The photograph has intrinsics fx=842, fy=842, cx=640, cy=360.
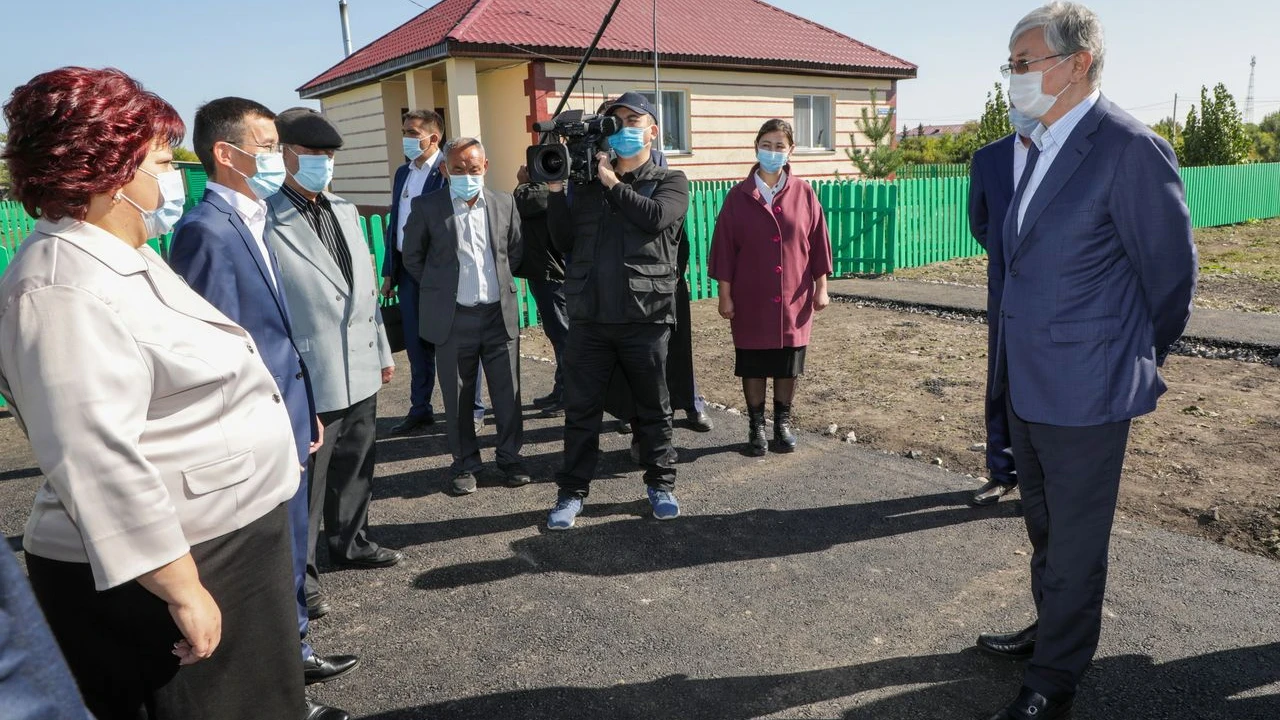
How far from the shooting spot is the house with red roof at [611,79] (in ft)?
44.1

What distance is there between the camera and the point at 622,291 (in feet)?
13.9

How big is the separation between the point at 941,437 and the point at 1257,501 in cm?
174

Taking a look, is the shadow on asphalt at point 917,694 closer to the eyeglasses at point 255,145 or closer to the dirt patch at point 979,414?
the dirt patch at point 979,414

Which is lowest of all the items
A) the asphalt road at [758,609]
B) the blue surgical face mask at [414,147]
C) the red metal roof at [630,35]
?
the asphalt road at [758,609]

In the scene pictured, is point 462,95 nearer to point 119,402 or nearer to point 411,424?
point 411,424

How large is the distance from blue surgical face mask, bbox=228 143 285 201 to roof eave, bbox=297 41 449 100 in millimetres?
10055

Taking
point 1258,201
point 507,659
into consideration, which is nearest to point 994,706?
point 507,659

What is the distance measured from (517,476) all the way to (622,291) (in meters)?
1.49

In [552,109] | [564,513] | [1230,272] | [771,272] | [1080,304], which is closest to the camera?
[1080,304]

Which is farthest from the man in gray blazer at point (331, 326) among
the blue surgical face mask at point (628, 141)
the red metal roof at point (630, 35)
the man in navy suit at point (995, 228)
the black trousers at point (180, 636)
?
the red metal roof at point (630, 35)

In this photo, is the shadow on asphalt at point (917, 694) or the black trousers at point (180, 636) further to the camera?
the shadow on asphalt at point (917, 694)

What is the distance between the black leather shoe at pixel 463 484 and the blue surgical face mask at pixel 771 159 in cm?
268

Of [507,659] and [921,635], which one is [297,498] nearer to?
[507,659]

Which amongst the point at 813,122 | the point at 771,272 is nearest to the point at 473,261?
the point at 771,272
